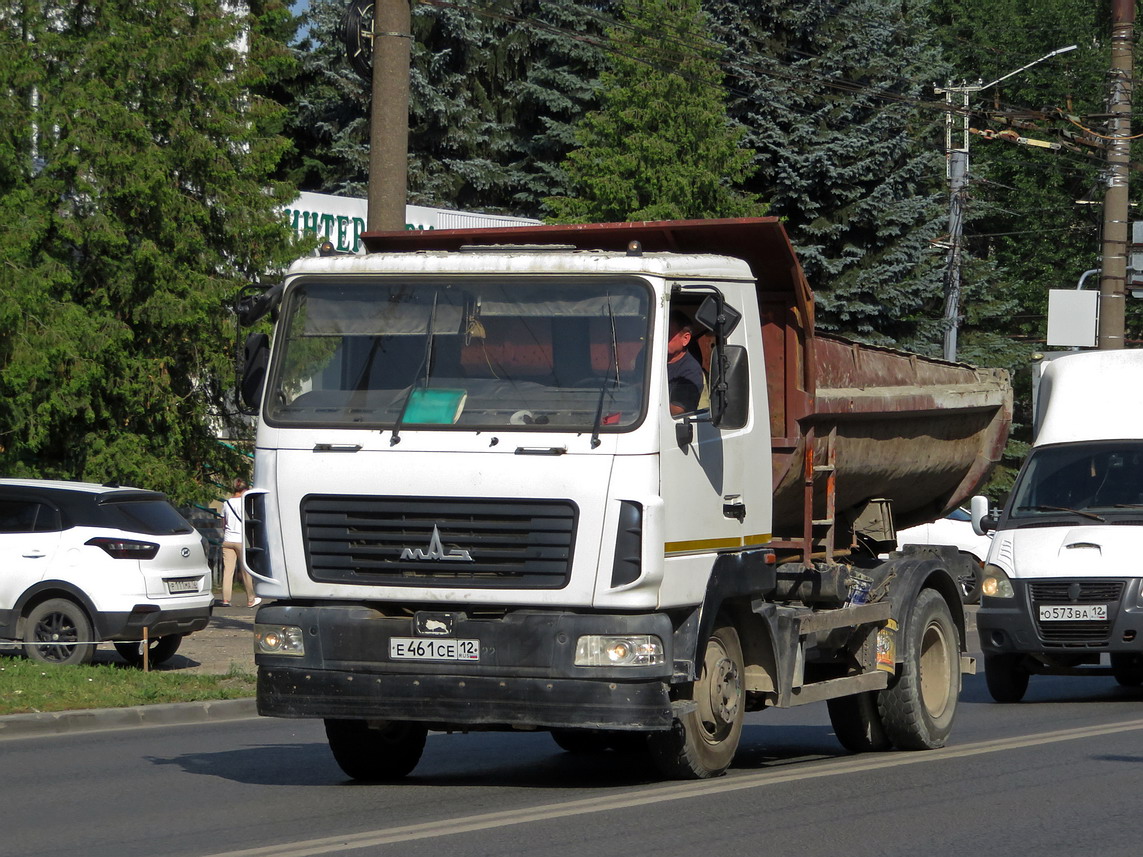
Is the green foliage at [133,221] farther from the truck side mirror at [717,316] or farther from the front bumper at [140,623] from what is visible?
the truck side mirror at [717,316]

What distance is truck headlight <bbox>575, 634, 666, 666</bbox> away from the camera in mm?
8539

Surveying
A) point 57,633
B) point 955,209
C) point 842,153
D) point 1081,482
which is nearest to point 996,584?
point 1081,482

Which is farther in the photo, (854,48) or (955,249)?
(854,48)

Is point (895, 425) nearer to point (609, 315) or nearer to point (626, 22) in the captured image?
point (609, 315)

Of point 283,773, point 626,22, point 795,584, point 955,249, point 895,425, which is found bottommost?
point 283,773

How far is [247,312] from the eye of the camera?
9.38 meters

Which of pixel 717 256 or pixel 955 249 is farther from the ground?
pixel 955 249

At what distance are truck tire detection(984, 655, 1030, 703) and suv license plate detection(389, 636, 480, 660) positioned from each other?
7.65 meters

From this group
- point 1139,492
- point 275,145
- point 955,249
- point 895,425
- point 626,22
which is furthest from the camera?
point 626,22

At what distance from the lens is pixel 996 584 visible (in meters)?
15.2

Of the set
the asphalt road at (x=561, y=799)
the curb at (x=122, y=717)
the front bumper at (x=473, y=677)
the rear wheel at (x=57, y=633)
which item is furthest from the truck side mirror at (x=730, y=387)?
the rear wheel at (x=57, y=633)

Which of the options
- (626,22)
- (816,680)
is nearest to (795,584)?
(816,680)

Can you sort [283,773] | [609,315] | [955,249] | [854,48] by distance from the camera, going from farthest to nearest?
[854,48], [955,249], [283,773], [609,315]

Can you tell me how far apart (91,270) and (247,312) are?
1236 cm
